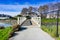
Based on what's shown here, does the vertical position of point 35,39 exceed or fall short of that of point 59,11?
it falls short

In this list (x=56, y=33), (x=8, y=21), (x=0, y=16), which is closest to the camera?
(x=56, y=33)

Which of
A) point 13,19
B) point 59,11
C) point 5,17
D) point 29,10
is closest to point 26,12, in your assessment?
point 29,10

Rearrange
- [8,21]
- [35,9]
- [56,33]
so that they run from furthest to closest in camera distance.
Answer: [35,9] < [8,21] < [56,33]

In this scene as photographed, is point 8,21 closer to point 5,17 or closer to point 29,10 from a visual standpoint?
point 5,17

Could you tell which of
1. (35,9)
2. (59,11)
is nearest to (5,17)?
(59,11)

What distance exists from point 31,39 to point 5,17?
47.0 feet

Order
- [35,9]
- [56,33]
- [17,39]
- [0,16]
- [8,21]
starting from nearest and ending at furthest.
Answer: [17,39]
[56,33]
[0,16]
[8,21]
[35,9]

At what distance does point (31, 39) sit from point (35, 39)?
0.23 m

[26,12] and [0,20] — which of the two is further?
[26,12]

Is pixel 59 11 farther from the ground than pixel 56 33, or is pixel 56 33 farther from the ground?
pixel 59 11

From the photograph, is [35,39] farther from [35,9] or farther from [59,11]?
[35,9]

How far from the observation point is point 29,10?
171ft

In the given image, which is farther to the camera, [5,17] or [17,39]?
[5,17]

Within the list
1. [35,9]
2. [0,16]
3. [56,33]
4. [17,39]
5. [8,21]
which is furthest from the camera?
[35,9]
